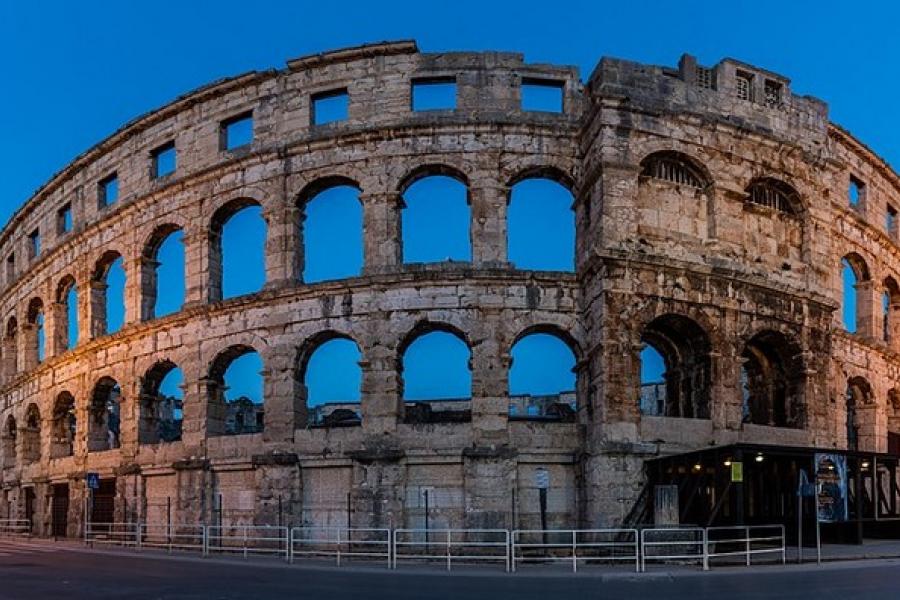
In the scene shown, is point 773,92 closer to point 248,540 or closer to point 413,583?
point 413,583

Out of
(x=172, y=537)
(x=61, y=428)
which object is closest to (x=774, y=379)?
(x=172, y=537)

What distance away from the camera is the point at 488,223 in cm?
2484

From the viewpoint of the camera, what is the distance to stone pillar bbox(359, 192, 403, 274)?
82.3ft

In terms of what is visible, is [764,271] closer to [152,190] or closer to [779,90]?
[779,90]

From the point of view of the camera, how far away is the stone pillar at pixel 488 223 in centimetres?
2472

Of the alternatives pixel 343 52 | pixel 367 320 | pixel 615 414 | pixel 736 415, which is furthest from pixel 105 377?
pixel 736 415

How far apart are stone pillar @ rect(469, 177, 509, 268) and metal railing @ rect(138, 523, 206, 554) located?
1082 cm

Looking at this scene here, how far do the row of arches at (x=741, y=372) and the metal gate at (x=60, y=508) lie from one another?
21.1 metres

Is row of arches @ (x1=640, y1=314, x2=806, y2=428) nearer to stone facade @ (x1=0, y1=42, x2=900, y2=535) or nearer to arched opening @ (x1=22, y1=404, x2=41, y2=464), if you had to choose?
stone facade @ (x1=0, y1=42, x2=900, y2=535)

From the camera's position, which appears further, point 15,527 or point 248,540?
point 15,527

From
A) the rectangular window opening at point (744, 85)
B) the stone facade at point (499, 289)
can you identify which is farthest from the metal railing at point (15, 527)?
the rectangular window opening at point (744, 85)

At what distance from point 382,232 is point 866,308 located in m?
17.3

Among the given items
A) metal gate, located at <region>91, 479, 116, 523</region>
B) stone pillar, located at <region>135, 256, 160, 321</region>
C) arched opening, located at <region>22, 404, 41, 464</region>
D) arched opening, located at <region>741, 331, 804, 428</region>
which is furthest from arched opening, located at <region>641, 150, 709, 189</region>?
arched opening, located at <region>22, 404, 41, 464</region>

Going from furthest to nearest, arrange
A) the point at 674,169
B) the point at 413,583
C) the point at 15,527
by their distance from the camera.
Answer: the point at 15,527 → the point at 674,169 → the point at 413,583
